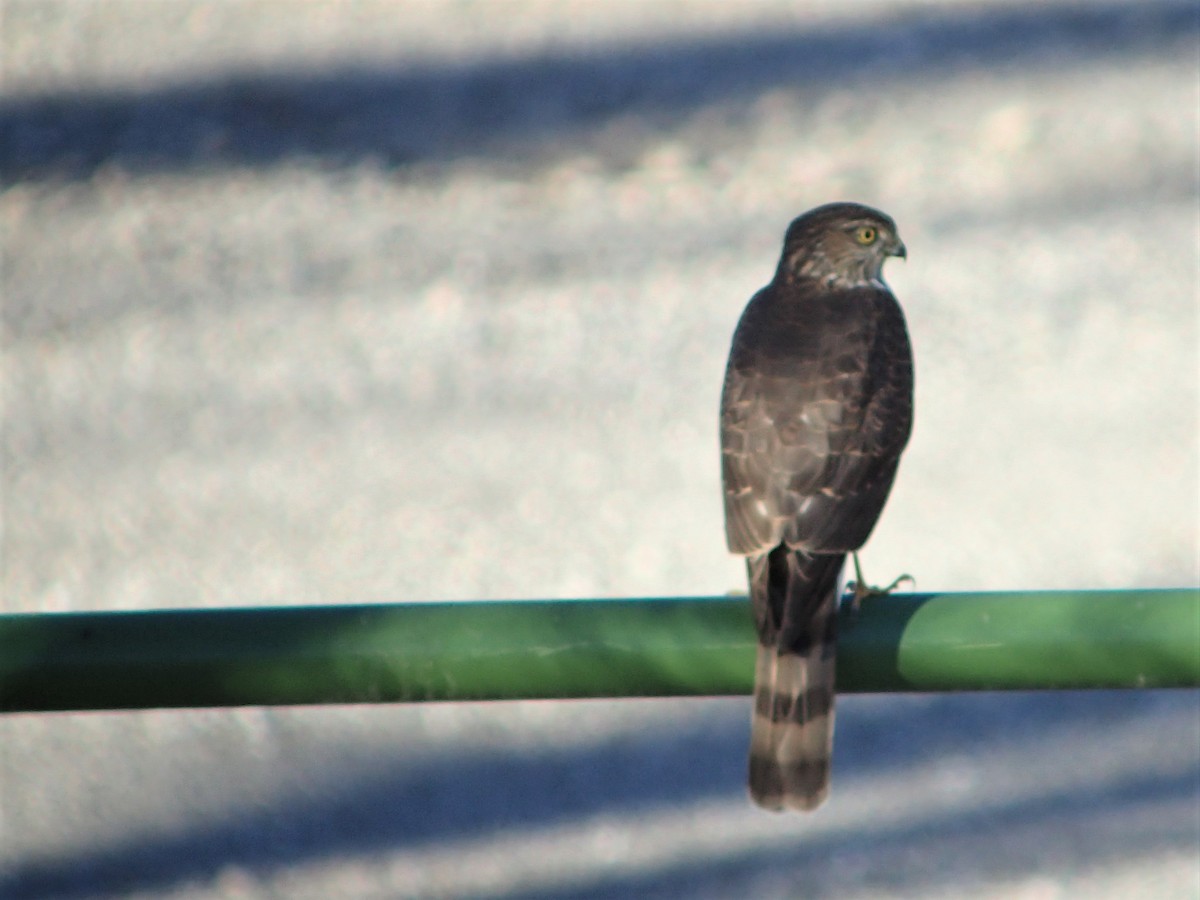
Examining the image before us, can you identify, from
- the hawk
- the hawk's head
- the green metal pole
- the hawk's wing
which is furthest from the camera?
the hawk's head

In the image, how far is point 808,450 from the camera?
3350mm

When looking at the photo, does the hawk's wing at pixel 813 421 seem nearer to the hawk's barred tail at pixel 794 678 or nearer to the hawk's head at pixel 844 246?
the hawk's barred tail at pixel 794 678

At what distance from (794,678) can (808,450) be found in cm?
65

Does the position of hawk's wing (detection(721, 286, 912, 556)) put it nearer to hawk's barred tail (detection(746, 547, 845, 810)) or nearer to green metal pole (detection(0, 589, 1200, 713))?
hawk's barred tail (detection(746, 547, 845, 810))

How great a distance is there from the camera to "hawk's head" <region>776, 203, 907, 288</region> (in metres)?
4.26

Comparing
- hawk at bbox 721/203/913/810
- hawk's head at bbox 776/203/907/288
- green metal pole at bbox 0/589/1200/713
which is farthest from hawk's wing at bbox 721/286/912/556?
green metal pole at bbox 0/589/1200/713

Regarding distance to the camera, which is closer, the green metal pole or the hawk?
the green metal pole

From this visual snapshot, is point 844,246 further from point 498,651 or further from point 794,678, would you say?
point 498,651

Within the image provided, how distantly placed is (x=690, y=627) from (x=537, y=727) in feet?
8.67

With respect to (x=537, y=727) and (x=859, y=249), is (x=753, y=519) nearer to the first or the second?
(x=859, y=249)

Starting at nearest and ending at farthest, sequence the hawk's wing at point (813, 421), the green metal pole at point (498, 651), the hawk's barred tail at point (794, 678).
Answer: the green metal pole at point (498, 651) < the hawk's barred tail at point (794, 678) < the hawk's wing at point (813, 421)

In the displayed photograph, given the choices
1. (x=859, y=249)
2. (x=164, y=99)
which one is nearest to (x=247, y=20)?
(x=164, y=99)

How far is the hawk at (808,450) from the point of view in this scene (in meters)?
2.89

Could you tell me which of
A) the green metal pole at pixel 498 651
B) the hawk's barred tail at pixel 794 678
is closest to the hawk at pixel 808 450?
the hawk's barred tail at pixel 794 678
